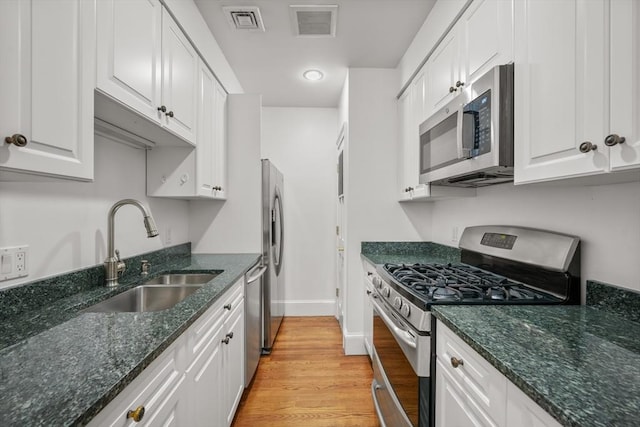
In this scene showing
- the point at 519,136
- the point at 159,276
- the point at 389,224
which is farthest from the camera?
the point at 389,224

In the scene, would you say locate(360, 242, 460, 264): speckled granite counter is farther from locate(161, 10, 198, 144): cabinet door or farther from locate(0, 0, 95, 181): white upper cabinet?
locate(0, 0, 95, 181): white upper cabinet

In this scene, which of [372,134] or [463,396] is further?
[372,134]

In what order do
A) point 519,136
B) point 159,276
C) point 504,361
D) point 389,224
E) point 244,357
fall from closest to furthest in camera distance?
1. point 504,361
2. point 519,136
3. point 159,276
4. point 244,357
5. point 389,224

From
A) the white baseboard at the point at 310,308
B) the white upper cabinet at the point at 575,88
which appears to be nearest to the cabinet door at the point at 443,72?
the white upper cabinet at the point at 575,88

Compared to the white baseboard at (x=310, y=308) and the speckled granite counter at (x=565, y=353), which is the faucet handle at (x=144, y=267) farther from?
the white baseboard at (x=310, y=308)

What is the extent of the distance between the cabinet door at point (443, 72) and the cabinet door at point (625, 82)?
85 cm

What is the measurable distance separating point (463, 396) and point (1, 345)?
4.42 feet

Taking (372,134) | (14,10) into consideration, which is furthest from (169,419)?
(372,134)

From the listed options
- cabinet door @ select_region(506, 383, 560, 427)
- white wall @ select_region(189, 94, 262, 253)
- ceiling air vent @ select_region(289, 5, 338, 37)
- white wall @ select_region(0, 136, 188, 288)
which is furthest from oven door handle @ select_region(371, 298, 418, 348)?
ceiling air vent @ select_region(289, 5, 338, 37)

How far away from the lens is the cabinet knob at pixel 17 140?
2.36 ft

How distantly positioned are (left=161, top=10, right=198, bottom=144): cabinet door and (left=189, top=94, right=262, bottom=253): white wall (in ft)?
2.23

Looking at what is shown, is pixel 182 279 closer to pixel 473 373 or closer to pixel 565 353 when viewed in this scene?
pixel 473 373

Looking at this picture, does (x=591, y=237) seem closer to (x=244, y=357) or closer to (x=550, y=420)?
(x=550, y=420)

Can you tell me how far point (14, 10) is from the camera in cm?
73
